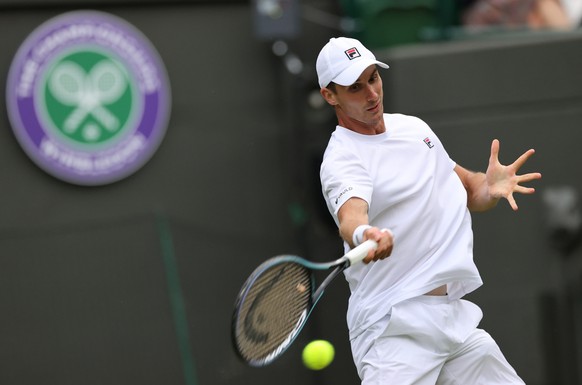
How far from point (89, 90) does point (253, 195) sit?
4.60ft

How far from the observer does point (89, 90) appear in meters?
7.70

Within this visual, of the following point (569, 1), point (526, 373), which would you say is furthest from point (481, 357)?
point (569, 1)

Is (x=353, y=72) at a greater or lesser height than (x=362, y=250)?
greater

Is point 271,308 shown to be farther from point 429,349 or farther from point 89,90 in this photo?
point 89,90

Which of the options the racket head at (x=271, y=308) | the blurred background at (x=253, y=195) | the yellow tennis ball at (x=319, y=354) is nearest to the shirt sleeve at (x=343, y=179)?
the racket head at (x=271, y=308)

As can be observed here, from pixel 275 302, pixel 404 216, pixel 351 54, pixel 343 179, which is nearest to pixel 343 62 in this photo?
pixel 351 54

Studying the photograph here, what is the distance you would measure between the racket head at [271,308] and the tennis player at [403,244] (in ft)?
0.79

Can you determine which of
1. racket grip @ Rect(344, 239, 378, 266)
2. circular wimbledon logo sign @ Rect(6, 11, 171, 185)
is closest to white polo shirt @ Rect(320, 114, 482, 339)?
racket grip @ Rect(344, 239, 378, 266)

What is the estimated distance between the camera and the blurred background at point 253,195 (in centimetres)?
720

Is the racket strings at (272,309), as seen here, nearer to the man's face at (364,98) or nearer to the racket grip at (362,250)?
the racket grip at (362,250)

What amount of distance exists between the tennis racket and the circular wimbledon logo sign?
11.7ft

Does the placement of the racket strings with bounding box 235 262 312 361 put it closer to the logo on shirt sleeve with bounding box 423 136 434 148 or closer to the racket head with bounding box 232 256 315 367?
the racket head with bounding box 232 256 315 367

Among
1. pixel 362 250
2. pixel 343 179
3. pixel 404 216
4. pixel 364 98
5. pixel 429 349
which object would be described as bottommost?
pixel 429 349

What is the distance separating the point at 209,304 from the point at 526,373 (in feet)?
7.11
